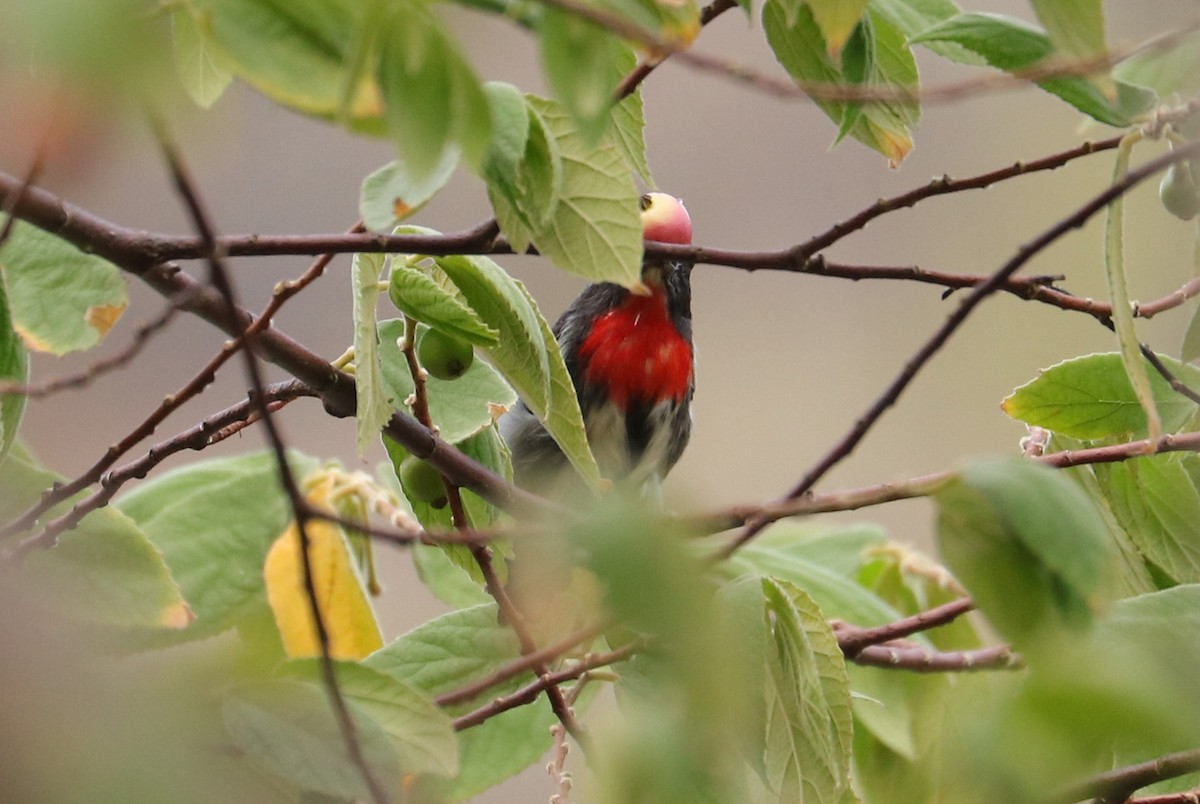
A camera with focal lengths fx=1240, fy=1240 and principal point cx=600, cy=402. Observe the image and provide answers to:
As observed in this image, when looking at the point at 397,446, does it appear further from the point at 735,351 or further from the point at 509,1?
the point at 735,351

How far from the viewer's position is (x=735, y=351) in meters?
2.90

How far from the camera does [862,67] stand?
528mm

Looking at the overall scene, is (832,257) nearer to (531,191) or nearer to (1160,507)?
(1160,507)

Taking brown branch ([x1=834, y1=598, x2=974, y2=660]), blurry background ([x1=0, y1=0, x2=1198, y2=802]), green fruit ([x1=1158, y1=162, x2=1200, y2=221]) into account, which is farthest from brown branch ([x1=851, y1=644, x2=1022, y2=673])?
blurry background ([x1=0, y1=0, x2=1198, y2=802])

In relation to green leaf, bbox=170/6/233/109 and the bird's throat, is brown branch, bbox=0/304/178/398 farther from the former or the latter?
the bird's throat

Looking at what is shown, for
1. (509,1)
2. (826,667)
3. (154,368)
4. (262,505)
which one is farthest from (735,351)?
(509,1)

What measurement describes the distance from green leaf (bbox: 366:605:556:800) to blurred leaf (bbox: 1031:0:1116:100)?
385 millimetres

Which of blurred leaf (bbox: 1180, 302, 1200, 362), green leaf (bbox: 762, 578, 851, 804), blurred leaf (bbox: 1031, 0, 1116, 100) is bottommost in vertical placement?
green leaf (bbox: 762, 578, 851, 804)

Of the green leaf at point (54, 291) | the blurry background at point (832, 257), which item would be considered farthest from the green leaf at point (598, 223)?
the blurry background at point (832, 257)

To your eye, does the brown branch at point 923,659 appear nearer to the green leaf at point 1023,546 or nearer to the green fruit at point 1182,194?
the green fruit at point 1182,194

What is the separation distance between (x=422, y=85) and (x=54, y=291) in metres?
0.34

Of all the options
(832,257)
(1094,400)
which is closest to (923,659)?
(1094,400)

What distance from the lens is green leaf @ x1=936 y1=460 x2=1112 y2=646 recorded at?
295mm

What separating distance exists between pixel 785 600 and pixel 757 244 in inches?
92.7
